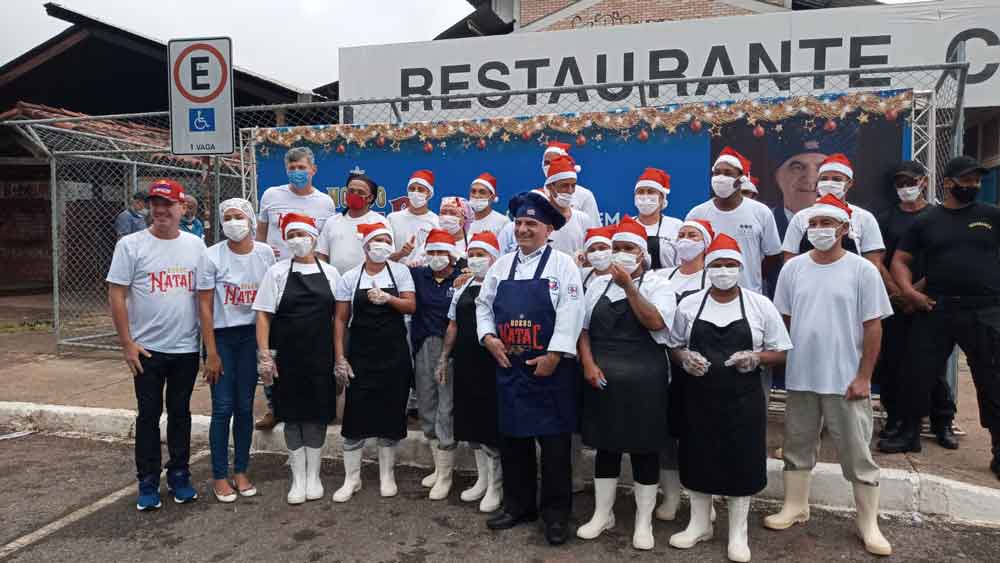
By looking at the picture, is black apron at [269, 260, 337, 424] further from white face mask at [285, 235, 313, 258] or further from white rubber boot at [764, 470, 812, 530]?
white rubber boot at [764, 470, 812, 530]

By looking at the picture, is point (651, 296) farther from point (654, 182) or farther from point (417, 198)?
point (417, 198)

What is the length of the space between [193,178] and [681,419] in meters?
10.3

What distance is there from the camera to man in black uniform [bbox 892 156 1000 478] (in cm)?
455

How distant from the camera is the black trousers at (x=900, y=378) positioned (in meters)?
4.95

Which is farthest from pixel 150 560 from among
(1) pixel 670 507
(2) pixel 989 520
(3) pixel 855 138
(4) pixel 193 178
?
(4) pixel 193 178

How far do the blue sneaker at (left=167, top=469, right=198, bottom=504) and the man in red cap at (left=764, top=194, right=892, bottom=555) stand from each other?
12.2ft

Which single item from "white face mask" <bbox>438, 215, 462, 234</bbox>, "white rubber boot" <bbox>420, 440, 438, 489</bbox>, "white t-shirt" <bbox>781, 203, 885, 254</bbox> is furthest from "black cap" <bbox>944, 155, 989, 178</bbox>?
"white rubber boot" <bbox>420, 440, 438, 489</bbox>

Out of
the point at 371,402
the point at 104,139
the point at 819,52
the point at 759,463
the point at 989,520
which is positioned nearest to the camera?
the point at 759,463

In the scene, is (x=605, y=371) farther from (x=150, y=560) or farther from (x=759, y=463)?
(x=150, y=560)

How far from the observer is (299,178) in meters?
5.71

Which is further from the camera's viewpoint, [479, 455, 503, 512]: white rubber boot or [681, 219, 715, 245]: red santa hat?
[479, 455, 503, 512]: white rubber boot

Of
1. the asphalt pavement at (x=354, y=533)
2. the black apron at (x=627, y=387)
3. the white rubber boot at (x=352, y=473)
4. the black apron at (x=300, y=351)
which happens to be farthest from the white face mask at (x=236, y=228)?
the black apron at (x=627, y=387)

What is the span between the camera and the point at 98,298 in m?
14.5

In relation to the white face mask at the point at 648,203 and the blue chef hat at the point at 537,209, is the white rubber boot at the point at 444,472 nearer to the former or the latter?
the blue chef hat at the point at 537,209
